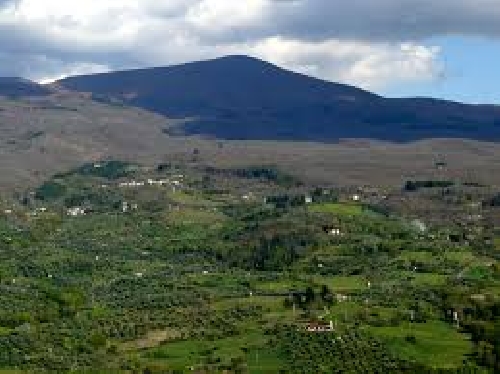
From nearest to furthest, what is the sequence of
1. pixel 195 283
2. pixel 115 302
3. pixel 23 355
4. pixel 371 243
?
1. pixel 23 355
2. pixel 115 302
3. pixel 195 283
4. pixel 371 243

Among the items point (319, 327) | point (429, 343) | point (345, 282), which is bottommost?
point (429, 343)

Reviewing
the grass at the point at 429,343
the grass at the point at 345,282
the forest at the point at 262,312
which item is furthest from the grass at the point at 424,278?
the grass at the point at 429,343

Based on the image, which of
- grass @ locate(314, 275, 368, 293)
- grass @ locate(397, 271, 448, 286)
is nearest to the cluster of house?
grass @ locate(314, 275, 368, 293)

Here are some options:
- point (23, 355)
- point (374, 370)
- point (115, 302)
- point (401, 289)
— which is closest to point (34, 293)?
point (115, 302)

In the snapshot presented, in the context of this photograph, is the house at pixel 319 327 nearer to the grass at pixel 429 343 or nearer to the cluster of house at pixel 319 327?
the cluster of house at pixel 319 327

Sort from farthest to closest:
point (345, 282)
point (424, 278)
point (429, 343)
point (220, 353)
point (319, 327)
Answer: point (345, 282) < point (424, 278) < point (319, 327) < point (429, 343) < point (220, 353)

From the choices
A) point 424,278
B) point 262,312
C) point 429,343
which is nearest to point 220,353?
point 262,312

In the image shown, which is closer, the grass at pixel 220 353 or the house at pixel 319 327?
the grass at pixel 220 353

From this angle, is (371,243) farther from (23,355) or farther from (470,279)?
(23,355)

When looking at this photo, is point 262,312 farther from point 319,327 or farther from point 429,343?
point 429,343
